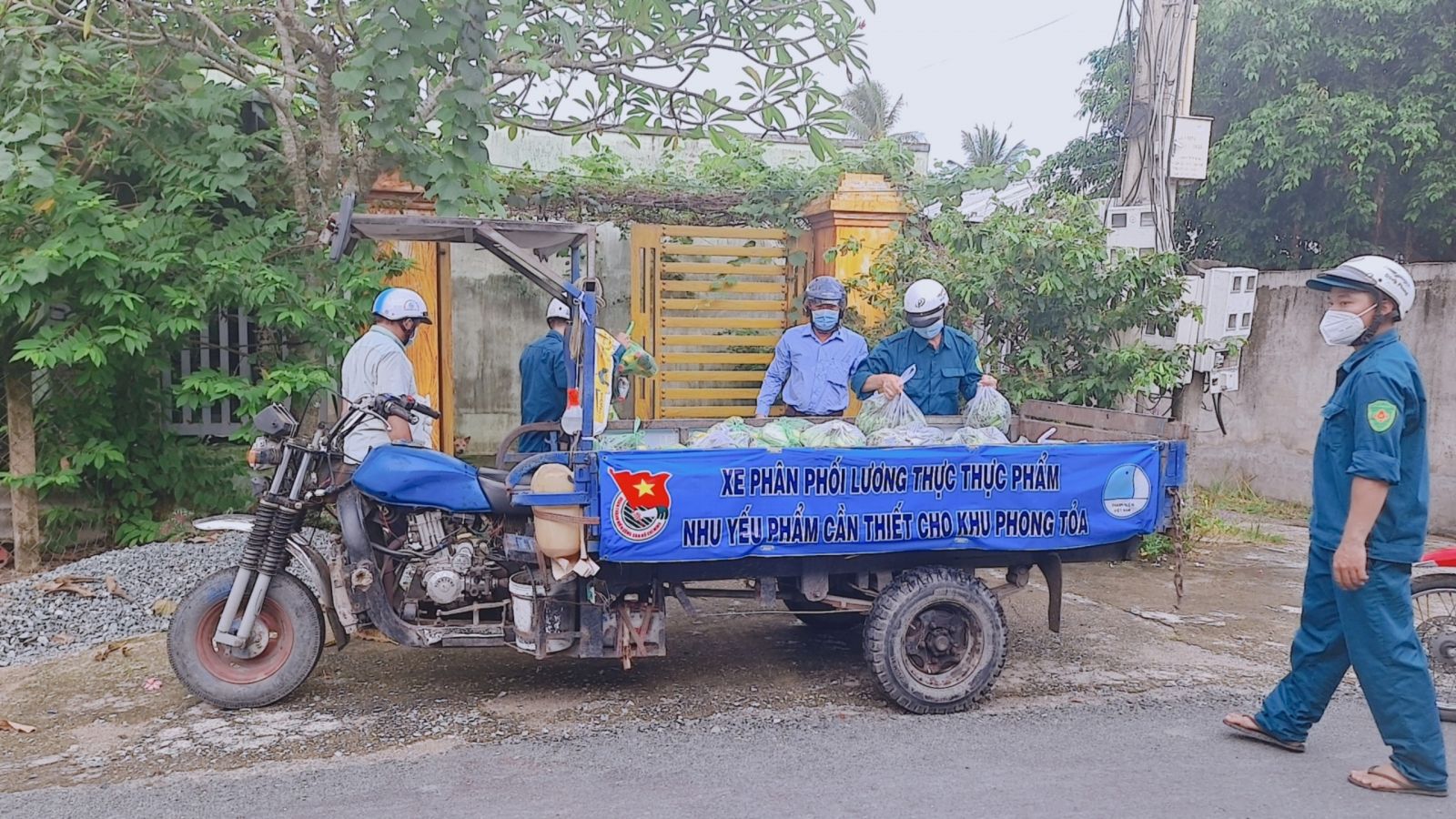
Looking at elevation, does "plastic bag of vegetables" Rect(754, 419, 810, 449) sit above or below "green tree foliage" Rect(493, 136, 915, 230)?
below

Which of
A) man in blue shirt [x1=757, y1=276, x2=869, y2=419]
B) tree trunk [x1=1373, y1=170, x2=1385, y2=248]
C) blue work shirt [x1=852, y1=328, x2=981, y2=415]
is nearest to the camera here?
blue work shirt [x1=852, y1=328, x2=981, y2=415]

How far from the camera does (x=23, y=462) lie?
678 centimetres

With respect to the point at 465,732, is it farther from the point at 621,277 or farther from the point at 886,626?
the point at 621,277

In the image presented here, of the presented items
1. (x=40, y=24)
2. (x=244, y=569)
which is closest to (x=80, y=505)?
(x=40, y=24)

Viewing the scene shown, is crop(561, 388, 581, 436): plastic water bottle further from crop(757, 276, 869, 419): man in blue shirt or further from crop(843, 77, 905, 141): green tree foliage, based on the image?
crop(843, 77, 905, 141): green tree foliage

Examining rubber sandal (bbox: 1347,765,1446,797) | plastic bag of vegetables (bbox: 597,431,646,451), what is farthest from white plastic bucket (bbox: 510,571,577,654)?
rubber sandal (bbox: 1347,765,1446,797)

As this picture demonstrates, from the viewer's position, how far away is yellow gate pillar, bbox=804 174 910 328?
26.9 feet

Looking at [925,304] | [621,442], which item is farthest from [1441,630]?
[621,442]

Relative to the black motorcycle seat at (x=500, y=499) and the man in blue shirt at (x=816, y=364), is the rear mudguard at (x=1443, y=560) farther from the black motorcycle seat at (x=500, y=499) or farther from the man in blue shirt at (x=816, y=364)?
the black motorcycle seat at (x=500, y=499)

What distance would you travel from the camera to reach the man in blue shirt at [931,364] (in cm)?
586

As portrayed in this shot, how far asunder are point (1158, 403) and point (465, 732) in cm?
641

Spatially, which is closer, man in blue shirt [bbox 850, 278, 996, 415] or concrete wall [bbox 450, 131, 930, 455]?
man in blue shirt [bbox 850, 278, 996, 415]

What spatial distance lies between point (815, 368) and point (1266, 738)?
3133mm

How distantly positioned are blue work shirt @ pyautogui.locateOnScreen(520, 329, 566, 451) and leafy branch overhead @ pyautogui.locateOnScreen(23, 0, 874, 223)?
3.13 ft
